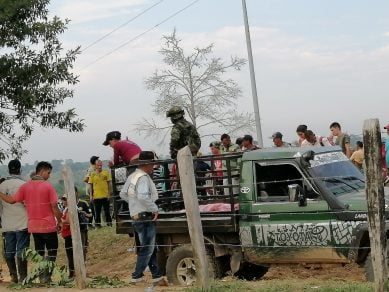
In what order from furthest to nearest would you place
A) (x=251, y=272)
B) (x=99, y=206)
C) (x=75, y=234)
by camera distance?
1. (x=99, y=206)
2. (x=251, y=272)
3. (x=75, y=234)

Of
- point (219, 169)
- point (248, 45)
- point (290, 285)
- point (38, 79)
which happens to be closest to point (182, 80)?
point (248, 45)

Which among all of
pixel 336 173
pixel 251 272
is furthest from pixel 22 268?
pixel 336 173

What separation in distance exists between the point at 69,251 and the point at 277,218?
4314 millimetres

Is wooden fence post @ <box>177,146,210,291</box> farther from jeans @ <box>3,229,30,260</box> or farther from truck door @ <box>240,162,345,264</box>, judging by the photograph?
jeans @ <box>3,229,30,260</box>

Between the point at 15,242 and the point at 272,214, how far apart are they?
159 inches

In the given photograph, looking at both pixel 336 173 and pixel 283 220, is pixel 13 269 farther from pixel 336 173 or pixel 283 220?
pixel 336 173

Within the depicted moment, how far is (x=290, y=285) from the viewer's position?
7832 millimetres

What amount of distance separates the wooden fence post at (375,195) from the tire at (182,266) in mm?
3644

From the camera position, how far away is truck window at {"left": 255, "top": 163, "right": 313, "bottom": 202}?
935 cm

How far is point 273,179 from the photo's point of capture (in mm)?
9555

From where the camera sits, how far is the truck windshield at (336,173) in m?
9.11

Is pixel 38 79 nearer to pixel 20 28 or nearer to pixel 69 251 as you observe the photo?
pixel 20 28

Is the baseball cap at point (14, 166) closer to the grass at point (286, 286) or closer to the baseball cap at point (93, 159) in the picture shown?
the grass at point (286, 286)

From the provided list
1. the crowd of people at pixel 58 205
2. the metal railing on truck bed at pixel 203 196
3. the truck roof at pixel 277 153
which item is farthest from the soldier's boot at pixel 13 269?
the truck roof at pixel 277 153
